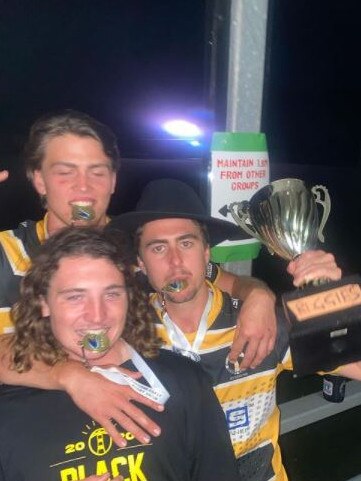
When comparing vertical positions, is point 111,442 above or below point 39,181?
below

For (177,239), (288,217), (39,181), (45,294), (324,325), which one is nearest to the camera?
(324,325)

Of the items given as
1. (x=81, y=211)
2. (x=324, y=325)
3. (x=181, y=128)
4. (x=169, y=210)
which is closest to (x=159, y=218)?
(x=169, y=210)

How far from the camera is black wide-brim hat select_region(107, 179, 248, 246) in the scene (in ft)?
6.04

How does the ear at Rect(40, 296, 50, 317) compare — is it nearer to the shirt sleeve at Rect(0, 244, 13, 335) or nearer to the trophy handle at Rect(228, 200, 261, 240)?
the shirt sleeve at Rect(0, 244, 13, 335)

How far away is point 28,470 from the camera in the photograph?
1.34m

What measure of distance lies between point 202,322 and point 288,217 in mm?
465

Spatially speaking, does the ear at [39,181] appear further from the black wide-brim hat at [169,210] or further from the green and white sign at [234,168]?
the green and white sign at [234,168]

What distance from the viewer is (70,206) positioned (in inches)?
71.4

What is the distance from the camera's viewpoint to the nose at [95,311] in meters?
1.47

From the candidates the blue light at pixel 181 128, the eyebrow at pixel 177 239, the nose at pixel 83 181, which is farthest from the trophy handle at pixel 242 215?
the blue light at pixel 181 128

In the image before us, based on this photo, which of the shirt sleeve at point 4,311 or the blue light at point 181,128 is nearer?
the shirt sleeve at point 4,311

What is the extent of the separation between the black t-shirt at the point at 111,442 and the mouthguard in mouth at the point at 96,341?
0.53 ft

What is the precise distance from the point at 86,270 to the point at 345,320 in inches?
29.1

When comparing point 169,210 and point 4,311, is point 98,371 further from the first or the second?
point 169,210
